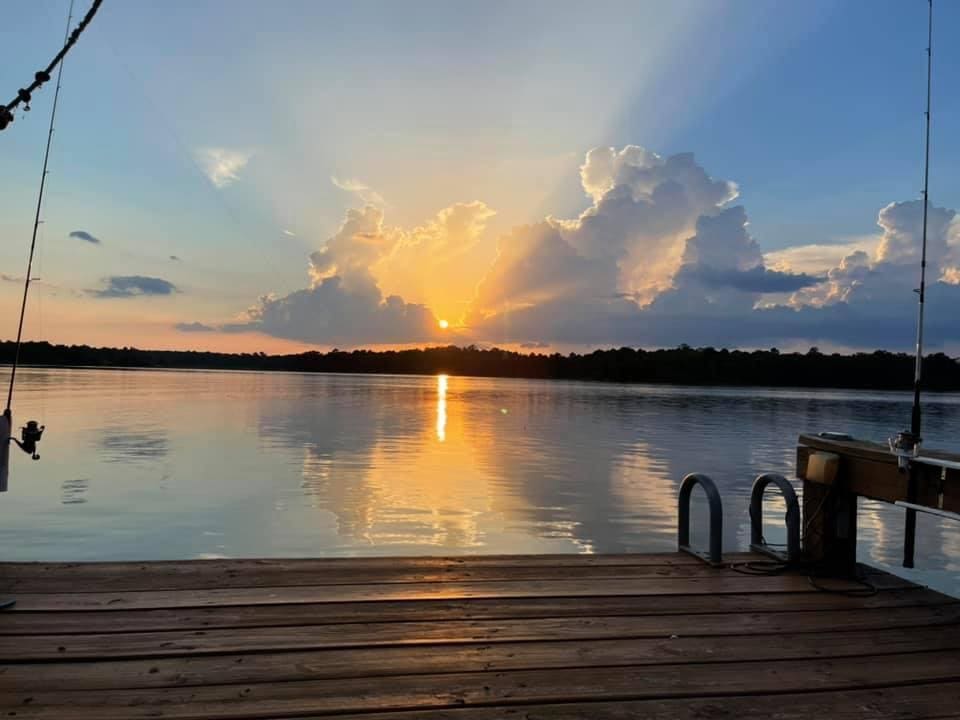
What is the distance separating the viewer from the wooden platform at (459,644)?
307cm

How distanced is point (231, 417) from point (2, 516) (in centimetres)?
2101

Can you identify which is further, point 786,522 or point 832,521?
point 786,522

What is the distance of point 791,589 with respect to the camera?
15.8 feet

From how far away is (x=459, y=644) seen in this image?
371 centimetres

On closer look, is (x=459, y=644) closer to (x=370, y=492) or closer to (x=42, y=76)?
(x=42, y=76)

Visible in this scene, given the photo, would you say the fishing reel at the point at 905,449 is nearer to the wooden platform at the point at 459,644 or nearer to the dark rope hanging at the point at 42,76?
the wooden platform at the point at 459,644

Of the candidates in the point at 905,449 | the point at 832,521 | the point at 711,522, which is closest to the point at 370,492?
the point at 711,522

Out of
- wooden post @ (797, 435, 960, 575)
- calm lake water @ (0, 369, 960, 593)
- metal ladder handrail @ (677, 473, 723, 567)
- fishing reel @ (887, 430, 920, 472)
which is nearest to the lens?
fishing reel @ (887, 430, 920, 472)

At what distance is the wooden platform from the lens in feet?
10.1

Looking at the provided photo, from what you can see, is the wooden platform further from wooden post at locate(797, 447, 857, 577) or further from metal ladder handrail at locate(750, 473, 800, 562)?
A: metal ladder handrail at locate(750, 473, 800, 562)

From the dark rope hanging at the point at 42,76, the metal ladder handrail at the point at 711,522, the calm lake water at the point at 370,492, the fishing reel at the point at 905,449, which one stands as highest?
the dark rope hanging at the point at 42,76

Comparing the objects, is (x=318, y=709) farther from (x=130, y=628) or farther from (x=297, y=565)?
(x=297, y=565)

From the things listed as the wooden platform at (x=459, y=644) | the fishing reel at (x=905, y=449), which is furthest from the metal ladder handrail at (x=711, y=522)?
the fishing reel at (x=905, y=449)

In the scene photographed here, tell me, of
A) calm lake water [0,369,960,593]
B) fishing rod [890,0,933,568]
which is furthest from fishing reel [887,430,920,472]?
calm lake water [0,369,960,593]
